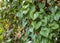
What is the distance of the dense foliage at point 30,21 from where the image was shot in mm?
1840

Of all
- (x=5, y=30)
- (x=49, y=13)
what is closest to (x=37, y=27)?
(x=49, y=13)

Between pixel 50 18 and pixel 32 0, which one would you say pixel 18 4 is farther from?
pixel 50 18

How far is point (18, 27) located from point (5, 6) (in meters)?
0.30

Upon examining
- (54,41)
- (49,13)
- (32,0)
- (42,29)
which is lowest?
(54,41)

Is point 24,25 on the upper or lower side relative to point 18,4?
lower

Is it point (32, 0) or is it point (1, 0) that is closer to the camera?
point (32, 0)

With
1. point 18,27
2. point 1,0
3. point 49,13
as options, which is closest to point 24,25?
point 18,27

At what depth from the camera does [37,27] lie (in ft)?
6.10

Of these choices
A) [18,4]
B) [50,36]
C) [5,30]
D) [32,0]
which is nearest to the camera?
[50,36]

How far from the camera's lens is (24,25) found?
6.59ft

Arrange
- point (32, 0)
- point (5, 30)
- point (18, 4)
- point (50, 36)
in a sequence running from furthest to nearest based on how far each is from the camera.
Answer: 1. point (5, 30)
2. point (18, 4)
3. point (32, 0)
4. point (50, 36)

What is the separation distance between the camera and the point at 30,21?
78.2 inches

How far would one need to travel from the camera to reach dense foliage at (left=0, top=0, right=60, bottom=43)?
6.04ft

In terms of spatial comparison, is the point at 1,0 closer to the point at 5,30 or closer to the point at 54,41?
the point at 5,30
